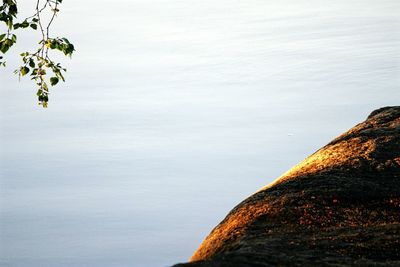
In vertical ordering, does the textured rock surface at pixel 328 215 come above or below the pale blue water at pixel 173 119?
below

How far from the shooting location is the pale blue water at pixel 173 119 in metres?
6.88

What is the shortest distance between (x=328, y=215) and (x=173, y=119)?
6261mm

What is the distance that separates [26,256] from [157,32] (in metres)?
7.62

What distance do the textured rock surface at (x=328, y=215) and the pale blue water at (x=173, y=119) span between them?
275 cm

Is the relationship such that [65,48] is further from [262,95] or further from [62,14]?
[62,14]

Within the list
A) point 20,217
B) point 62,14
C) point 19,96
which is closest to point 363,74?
point 19,96

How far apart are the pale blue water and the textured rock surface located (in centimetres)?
275

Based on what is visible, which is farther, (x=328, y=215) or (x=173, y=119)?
(x=173, y=119)

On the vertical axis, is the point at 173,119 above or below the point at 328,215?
above

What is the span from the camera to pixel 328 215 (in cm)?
314

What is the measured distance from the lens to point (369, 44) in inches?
484

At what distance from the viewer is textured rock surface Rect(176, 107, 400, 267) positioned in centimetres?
261

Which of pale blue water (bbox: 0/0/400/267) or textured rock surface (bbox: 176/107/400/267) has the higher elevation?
pale blue water (bbox: 0/0/400/267)

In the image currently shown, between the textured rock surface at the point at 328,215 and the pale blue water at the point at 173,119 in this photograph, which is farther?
the pale blue water at the point at 173,119
